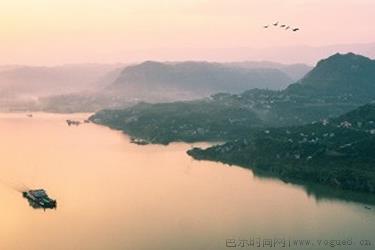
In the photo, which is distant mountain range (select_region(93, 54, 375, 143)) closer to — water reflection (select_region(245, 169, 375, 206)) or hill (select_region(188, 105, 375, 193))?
hill (select_region(188, 105, 375, 193))

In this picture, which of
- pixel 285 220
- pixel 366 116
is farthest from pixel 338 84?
pixel 285 220

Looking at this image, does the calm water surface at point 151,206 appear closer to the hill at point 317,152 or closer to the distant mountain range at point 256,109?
the hill at point 317,152

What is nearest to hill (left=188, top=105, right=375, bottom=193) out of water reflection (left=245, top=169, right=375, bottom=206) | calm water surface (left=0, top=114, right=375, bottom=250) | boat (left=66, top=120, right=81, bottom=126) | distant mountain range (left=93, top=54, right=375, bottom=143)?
water reflection (left=245, top=169, right=375, bottom=206)

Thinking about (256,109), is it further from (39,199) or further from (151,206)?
(39,199)

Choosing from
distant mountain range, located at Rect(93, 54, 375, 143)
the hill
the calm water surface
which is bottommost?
the calm water surface

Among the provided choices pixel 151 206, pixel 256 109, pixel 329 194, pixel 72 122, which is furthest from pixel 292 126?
pixel 72 122

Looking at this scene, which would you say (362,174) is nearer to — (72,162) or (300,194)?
(300,194)
